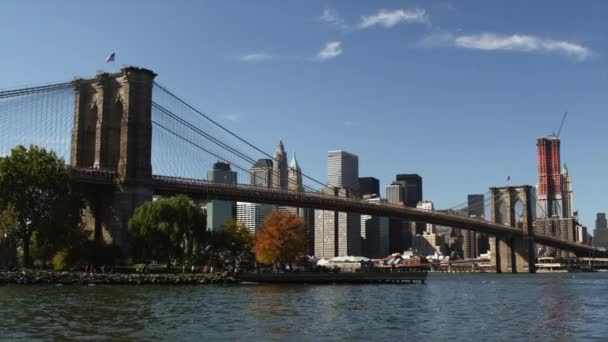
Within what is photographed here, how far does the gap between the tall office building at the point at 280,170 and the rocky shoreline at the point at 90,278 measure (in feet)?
175

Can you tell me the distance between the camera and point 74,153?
264 feet

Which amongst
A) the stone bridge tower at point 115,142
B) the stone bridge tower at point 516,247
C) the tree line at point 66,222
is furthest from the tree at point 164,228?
the stone bridge tower at point 516,247

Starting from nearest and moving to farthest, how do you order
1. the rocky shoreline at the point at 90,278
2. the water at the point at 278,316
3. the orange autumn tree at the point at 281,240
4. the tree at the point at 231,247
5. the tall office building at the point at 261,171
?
the water at the point at 278,316
the rocky shoreline at the point at 90,278
the tree at the point at 231,247
the orange autumn tree at the point at 281,240
the tall office building at the point at 261,171

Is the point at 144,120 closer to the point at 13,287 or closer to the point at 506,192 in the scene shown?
the point at 13,287

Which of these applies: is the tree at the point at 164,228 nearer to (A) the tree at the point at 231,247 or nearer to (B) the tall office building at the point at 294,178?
(A) the tree at the point at 231,247

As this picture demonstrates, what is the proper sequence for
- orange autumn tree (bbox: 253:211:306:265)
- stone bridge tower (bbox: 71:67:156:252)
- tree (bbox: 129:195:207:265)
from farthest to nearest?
orange autumn tree (bbox: 253:211:306:265) → stone bridge tower (bbox: 71:67:156:252) → tree (bbox: 129:195:207:265)

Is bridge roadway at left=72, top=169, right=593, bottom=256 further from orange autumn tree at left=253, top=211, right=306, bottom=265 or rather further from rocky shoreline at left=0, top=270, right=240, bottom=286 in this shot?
rocky shoreline at left=0, top=270, right=240, bottom=286

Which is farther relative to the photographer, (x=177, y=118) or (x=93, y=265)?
(x=177, y=118)

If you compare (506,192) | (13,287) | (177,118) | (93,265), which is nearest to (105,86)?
(177,118)

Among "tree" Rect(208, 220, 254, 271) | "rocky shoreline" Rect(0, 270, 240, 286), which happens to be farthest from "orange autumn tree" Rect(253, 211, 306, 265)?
"rocky shoreline" Rect(0, 270, 240, 286)

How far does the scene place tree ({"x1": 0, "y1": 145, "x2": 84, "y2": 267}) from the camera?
66.2 m

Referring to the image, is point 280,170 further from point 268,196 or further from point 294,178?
point 268,196

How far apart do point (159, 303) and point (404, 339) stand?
59.7 feet

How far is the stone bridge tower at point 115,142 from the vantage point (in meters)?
76.4
